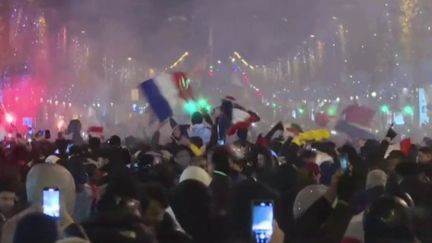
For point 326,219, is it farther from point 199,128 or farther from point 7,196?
point 199,128

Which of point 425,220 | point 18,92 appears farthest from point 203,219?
point 18,92

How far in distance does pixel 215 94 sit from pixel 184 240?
45.9 metres

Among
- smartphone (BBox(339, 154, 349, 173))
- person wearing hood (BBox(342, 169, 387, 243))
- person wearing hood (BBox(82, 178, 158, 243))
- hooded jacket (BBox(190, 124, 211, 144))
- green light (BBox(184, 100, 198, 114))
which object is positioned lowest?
person wearing hood (BBox(342, 169, 387, 243))

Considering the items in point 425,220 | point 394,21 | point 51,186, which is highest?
point 394,21

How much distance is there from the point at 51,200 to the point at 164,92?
622 centimetres

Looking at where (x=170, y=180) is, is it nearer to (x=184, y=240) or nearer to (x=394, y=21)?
(x=184, y=240)

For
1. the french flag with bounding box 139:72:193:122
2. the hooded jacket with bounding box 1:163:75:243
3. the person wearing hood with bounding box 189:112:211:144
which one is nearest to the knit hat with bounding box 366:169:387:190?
the hooded jacket with bounding box 1:163:75:243

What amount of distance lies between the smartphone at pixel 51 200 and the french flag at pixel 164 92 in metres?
5.98

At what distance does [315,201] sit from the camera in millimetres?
4918

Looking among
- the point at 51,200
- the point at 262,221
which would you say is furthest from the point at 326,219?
the point at 51,200

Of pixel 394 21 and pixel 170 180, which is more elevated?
pixel 394 21

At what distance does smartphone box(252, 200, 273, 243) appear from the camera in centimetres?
495

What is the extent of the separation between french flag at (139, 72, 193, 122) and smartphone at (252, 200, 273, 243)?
20.4ft

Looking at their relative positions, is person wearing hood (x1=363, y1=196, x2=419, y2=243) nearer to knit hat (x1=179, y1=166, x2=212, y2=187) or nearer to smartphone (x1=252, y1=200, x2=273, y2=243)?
smartphone (x1=252, y1=200, x2=273, y2=243)
